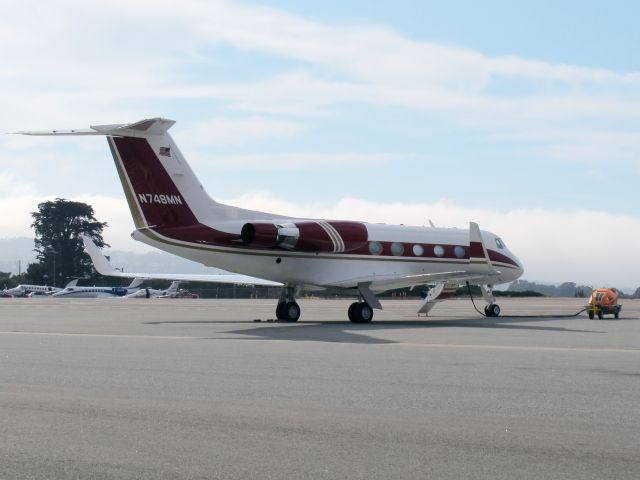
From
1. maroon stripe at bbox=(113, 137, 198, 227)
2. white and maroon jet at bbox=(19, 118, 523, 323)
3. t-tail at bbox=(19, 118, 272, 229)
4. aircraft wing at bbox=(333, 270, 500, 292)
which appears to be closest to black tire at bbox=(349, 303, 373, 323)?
white and maroon jet at bbox=(19, 118, 523, 323)

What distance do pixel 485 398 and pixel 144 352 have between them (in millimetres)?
8095

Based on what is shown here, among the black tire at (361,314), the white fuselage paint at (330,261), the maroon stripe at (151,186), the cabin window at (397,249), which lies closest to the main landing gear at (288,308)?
the white fuselage paint at (330,261)

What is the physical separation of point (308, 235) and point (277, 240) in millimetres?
1504

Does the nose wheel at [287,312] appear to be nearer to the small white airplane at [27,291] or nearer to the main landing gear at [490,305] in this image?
the main landing gear at [490,305]

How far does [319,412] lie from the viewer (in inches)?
381

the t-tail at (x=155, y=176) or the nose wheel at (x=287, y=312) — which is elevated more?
the t-tail at (x=155, y=176)

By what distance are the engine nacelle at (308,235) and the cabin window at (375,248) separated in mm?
273

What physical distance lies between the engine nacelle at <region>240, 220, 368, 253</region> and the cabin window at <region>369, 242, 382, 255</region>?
0.89 ft

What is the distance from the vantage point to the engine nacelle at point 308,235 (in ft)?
94.3

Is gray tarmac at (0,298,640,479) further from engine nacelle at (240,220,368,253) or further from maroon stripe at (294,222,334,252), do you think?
maroon stripe at (294,222,334,252)

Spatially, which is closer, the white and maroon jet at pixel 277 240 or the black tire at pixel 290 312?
the white and maroon jet at pixel 277 240

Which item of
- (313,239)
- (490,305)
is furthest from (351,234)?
(490,305)

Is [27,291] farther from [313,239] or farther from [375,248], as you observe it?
[313,239]

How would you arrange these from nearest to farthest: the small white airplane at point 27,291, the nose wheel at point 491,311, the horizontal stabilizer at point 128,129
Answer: the horizontal stabilizer at point 128,129 < the nose wheel at point 491,311 < the small white airplane at point 27,291
